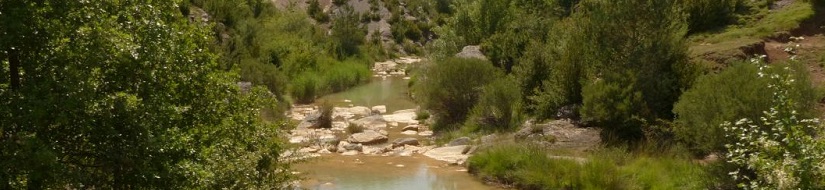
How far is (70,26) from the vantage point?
1024cm

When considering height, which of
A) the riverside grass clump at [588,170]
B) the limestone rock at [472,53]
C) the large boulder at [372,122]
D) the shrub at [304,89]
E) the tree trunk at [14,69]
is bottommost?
the shrub at [304,89]

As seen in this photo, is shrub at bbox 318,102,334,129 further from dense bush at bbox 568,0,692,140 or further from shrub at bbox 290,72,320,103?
dense bush at bbox 568,0,692,140

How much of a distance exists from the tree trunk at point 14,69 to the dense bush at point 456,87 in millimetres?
22520

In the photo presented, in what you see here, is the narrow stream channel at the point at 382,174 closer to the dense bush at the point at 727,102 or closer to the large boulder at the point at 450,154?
the large boulder at the point at 450,154

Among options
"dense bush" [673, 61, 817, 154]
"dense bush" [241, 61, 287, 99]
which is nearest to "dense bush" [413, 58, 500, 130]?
"dense bush" [241, 61, 287, 99]

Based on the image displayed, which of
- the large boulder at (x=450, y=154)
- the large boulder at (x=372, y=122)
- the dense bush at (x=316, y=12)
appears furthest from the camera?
the dense bush at (x=316, y=12)

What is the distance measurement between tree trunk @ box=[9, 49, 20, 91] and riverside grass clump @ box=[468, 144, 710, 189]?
45.5ft

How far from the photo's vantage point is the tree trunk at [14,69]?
10.0 metres

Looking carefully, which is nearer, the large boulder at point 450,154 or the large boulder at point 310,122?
the large boulder at point 450,154

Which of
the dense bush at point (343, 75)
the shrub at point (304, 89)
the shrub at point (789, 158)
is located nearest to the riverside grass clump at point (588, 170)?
the shrub at point (789, 158)

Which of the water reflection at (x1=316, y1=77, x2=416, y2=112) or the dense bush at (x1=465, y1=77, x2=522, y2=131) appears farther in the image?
the water reflection at (x1=316, y1=77, x2=416, y2=112)

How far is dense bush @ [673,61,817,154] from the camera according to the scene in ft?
61.1

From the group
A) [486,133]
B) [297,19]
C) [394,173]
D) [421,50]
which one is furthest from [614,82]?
[421,50]

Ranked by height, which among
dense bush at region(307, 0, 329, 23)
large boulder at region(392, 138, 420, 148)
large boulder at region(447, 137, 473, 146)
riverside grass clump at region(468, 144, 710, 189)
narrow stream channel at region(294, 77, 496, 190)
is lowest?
dense bush at region(307, 0, 329, 23)
